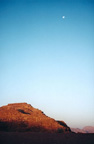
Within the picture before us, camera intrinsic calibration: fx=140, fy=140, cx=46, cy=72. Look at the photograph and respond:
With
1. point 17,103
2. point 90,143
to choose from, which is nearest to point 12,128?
point 90,143

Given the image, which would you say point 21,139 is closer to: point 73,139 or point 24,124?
point 73,139

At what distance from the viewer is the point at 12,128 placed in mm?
29859

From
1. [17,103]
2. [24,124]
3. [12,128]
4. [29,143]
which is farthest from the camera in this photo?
[17,103]

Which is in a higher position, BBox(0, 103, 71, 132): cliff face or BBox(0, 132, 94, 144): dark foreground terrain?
BBox(0, 103, 71, 132): cliff face

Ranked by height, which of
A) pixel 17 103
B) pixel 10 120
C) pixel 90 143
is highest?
pixel 17 103

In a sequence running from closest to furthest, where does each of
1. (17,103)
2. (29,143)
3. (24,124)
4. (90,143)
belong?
(29,143)
(90,143)
(24,124)
(17,103)

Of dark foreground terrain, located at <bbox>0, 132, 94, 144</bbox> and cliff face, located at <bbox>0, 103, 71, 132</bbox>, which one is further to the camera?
cliff face, located at <bbox>0, 103, 71, 132</bbox>

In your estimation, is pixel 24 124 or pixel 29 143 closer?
pixel 29 143

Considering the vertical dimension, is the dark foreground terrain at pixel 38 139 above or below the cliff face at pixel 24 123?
below

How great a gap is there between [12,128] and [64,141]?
14113 mm

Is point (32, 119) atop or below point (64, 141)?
atop

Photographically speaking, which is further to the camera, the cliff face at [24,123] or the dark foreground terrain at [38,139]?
the cliff face at [24,123]

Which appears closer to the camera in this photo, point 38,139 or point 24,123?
point 38,139

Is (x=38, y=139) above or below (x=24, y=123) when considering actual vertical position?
below
